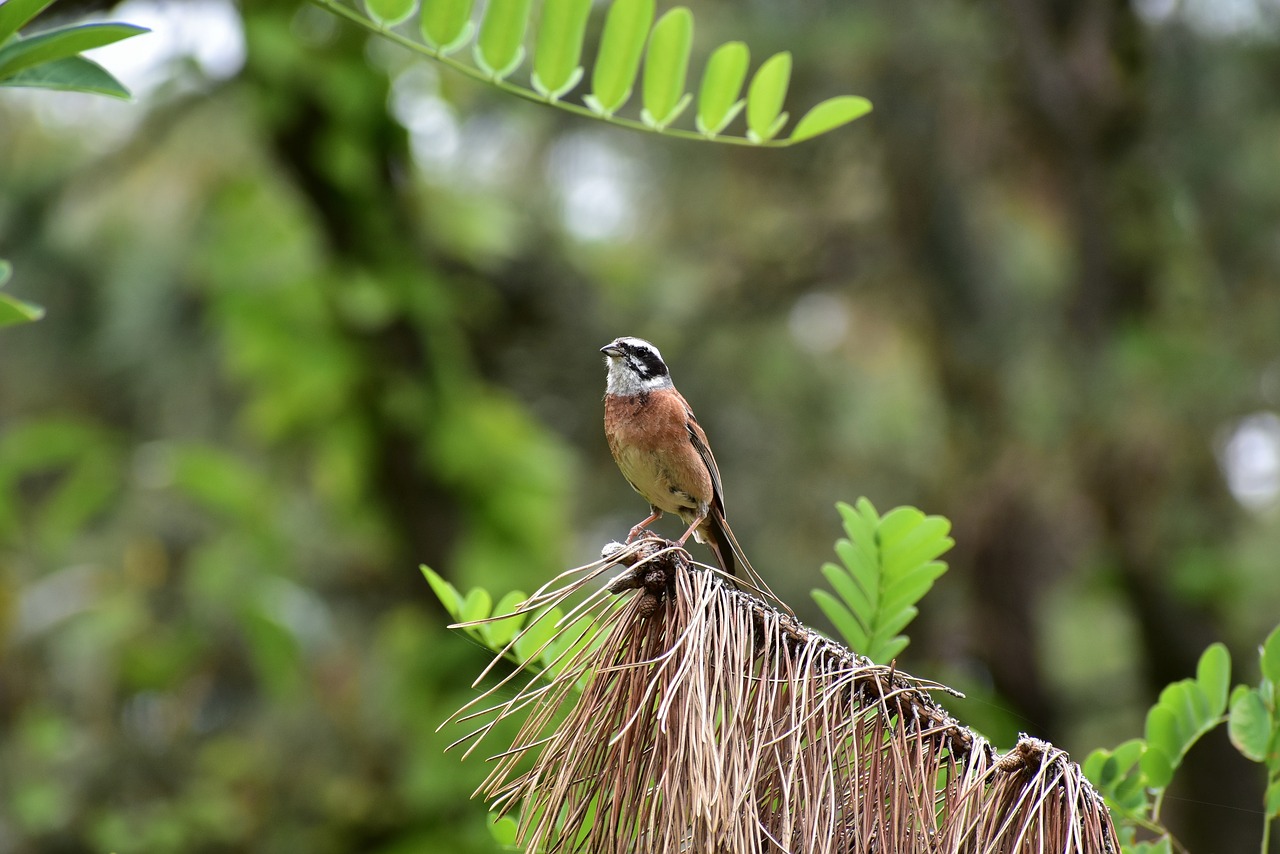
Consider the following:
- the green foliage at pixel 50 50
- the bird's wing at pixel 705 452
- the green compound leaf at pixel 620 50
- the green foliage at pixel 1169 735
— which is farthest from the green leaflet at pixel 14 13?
the bird's wing at pixel 705 452

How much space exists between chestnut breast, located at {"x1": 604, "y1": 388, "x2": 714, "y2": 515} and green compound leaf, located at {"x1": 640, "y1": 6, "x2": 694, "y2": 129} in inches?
63.2

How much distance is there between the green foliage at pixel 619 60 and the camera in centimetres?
210

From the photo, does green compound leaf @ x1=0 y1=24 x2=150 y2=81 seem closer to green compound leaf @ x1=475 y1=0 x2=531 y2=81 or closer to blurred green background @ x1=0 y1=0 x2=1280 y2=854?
green compound leaf @ x1=475 y1=0 x2=531 y2=81

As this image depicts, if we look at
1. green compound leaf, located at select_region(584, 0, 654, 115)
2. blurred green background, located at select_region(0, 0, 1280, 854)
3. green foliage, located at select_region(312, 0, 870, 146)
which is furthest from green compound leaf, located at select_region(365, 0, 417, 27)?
blurred green background, located at select_region(0, 0, 1280, 854)

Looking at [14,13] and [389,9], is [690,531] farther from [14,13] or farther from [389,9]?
[14,13]

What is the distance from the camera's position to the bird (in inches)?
144

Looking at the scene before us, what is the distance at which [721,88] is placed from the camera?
2180mm

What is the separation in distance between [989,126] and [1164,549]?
346cm

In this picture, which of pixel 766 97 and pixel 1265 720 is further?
pixel 766 97

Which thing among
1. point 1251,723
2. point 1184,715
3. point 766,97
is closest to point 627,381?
point 766,97

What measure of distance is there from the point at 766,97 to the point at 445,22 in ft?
2.05

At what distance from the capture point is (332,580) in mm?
9922

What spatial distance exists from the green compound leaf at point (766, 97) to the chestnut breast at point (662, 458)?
157 centimetres

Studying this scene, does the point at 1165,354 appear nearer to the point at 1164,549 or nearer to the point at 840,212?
the point at 1164,549
